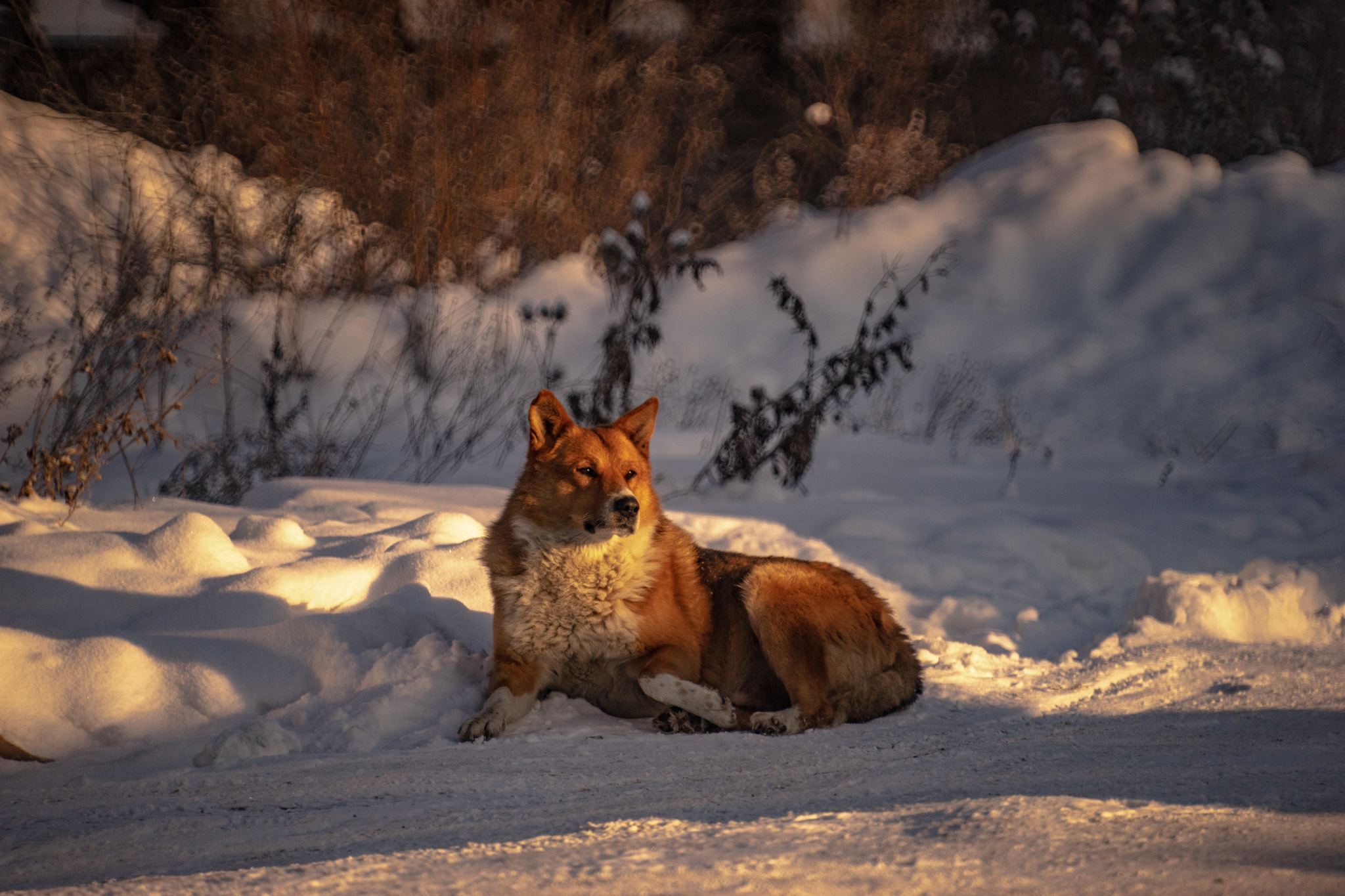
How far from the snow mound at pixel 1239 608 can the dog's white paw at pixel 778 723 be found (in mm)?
2113

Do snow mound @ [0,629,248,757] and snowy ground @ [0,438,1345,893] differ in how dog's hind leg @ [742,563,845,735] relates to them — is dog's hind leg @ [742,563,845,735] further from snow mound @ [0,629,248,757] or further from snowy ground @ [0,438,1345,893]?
snow mound @ [0,629,248,757]

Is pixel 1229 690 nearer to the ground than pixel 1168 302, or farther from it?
nearer to the ground

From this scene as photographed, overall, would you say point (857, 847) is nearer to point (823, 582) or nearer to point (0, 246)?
point (823, 582)

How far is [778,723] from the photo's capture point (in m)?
3.13

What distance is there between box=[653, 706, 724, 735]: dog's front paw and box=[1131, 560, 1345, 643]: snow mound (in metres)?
2.39

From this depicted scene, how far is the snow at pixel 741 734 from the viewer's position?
5.83 feet

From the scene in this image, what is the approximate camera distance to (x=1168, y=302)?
10.1m

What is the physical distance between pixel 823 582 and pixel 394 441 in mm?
4860

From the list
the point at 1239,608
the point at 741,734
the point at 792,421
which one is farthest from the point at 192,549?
the point at 1239,608

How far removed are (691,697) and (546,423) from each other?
3.96ft

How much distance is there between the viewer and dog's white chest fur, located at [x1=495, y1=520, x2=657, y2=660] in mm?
3232

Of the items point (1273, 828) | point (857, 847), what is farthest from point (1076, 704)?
point (857, 847)

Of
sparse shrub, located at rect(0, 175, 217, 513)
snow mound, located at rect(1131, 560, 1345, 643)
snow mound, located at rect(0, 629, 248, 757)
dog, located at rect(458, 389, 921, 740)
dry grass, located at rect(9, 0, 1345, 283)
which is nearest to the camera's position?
snow mound, located at rect(0, 629, 248, 757)

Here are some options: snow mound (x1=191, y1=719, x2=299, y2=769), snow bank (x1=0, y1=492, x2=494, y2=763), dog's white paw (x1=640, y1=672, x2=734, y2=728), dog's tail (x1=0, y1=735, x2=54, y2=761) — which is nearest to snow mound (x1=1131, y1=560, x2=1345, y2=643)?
dog's white paw (x1=640, y1=672, x2=734, y2=728)
